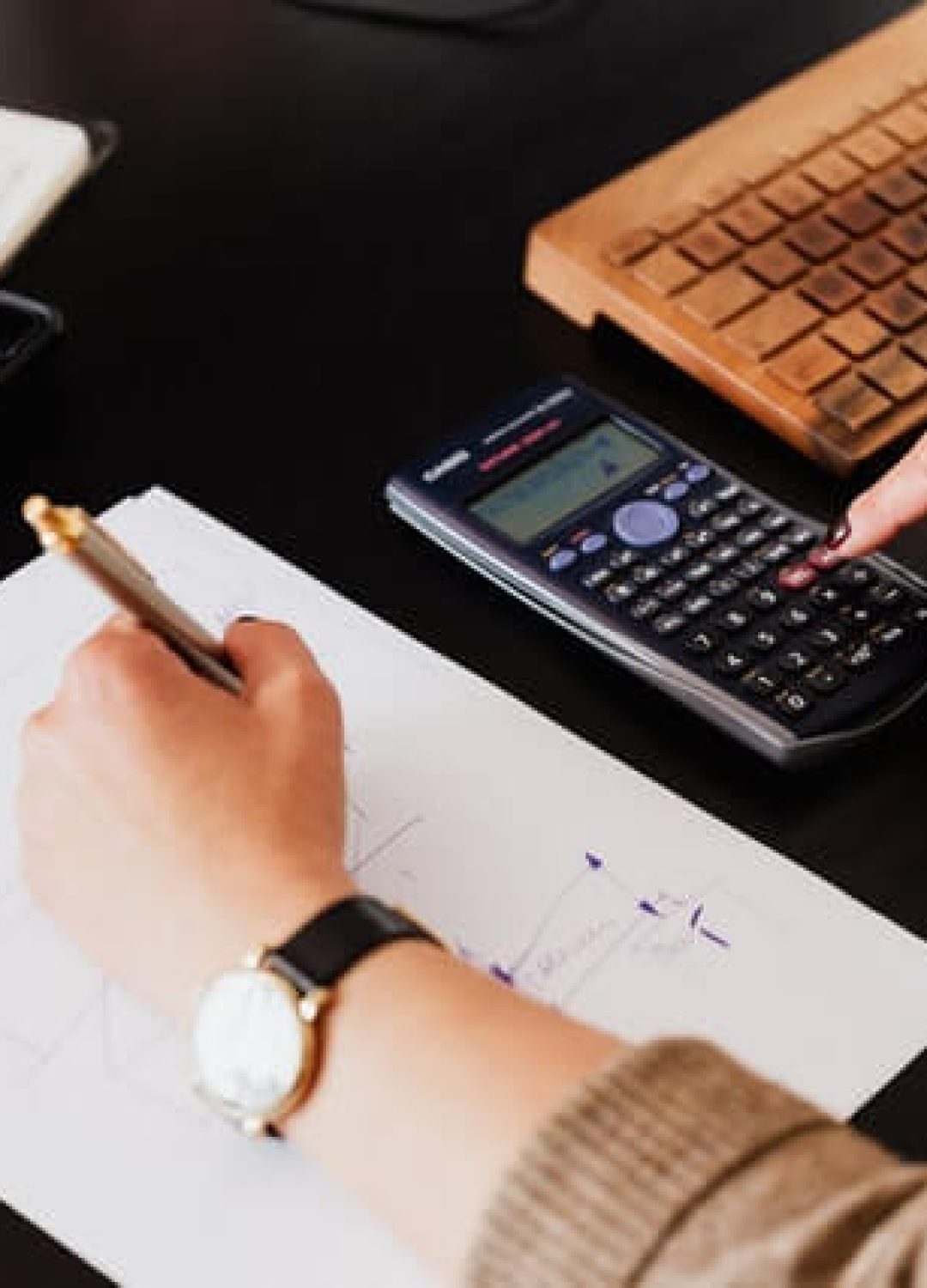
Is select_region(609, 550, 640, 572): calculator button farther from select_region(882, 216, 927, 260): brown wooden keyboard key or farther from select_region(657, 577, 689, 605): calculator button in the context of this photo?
select_region(882, 216, 927, 260): brown wooden keyboard key

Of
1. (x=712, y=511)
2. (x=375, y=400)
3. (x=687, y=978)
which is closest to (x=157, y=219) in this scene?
(x=375, y=400)

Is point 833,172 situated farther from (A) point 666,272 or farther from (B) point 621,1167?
(B) point 621,1167

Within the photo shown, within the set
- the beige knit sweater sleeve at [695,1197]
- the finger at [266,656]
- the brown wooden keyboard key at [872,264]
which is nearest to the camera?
the beige knit sweater sleeve at [695,1197]

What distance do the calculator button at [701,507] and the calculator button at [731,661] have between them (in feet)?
0.22

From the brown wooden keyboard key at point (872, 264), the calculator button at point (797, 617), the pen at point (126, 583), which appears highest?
the pen at point (126, 583)

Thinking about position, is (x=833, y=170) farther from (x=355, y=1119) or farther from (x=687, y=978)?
(x=355, y=1119)

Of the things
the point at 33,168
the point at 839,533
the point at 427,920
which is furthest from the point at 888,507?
the point at 33,168

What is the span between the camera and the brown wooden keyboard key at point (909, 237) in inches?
33.6

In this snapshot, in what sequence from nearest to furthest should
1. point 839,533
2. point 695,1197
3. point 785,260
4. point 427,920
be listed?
point 695,1197 < point 427,920 < point 839,533 < point 785,260

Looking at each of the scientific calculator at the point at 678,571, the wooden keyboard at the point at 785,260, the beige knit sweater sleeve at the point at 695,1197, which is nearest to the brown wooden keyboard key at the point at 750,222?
the wooden keyboard at the point at 785,260

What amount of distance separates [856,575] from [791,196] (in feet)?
0.69

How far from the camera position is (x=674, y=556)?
74 cm

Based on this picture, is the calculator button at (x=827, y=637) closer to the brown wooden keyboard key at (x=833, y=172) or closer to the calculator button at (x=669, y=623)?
the calculator button at (x=669, y=623)

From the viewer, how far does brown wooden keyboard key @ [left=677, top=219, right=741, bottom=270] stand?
2.74 feet
